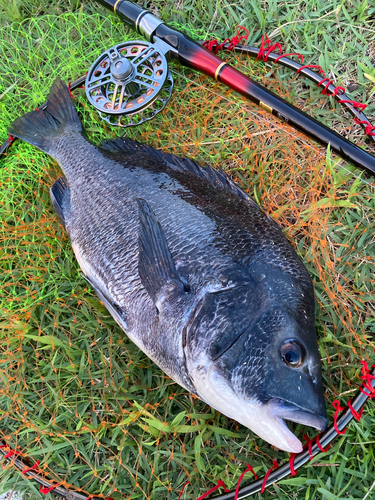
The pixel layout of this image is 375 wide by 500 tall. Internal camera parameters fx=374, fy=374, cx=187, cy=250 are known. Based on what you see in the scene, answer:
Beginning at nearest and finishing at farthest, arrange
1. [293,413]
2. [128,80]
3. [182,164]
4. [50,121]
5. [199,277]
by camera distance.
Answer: [293,413]
[199,277]
[182,164]
[128,80]
[50,121]

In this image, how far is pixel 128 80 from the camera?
268cm

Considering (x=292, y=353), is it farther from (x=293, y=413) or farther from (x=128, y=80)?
(x=128, y=80)

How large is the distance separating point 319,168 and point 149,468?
7.58ft

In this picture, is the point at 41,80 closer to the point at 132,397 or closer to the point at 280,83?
the point at 280,83

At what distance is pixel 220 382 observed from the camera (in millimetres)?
1783

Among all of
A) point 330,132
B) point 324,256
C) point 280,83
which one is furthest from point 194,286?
point 280,83

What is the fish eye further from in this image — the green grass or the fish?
the green grass

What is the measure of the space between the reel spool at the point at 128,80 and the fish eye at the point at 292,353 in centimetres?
189

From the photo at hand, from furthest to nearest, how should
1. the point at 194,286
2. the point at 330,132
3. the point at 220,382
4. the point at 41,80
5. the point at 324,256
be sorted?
1. the point at 41,80
2. the point at 324,256
3. the point at 330,132
4. the point at 194,286
5. the point at 220,382

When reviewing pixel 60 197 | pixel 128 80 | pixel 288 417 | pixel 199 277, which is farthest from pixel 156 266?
pixel 128 80

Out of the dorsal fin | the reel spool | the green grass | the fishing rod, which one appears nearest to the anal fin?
the green grass

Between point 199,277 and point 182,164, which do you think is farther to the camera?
point 182,164

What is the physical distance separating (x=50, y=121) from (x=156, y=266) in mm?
1689

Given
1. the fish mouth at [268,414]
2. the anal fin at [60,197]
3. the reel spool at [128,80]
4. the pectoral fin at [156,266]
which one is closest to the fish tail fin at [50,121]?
the reel spool at [128,80]
